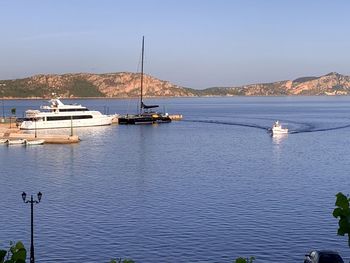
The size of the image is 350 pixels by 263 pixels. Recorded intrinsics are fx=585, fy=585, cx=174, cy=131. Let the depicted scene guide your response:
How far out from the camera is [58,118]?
10219 centimetres

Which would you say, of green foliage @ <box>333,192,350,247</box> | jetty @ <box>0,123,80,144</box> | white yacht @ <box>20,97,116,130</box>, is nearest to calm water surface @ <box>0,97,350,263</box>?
jetty @ <box>0,123,80,144</box>

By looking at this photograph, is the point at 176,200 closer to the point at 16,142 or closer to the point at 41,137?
the point at 16,142

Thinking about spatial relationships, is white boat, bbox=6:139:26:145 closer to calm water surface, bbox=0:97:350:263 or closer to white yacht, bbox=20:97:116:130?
calm water surface, bbox=0:97:350:263

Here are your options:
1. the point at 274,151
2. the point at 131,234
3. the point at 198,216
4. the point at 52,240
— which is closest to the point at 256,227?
the point at 198,216

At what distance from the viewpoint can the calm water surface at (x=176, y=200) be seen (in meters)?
26.7

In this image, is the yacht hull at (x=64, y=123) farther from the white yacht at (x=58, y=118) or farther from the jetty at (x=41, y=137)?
the jetty at (x=41, y=137)

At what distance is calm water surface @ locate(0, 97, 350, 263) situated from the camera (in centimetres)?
2670

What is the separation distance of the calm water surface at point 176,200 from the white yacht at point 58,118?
2568 cm

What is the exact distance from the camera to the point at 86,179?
4747cm

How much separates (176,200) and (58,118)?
68315 mm

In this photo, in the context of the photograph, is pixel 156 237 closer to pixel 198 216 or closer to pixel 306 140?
pixel 198 216

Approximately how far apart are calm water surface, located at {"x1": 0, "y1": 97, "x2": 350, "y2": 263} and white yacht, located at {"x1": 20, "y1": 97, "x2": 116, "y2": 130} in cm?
2568

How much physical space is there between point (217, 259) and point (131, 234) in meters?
5.64

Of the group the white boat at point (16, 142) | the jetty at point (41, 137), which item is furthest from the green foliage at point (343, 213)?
the jetty at point (41, 137)
